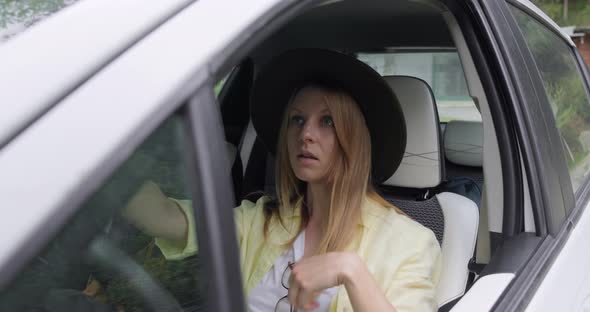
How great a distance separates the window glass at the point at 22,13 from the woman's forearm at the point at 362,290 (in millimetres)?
876

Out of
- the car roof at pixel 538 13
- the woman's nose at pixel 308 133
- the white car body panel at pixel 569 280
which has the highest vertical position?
the car roof at pixel 538 13

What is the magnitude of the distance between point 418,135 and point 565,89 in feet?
1.93

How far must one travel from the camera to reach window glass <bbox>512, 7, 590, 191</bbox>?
1.91 metres

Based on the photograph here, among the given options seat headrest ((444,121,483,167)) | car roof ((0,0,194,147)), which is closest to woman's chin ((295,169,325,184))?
car roof ((0,0,194,147))

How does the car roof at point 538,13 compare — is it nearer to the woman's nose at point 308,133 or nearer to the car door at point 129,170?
the woman's nose at point 308,133

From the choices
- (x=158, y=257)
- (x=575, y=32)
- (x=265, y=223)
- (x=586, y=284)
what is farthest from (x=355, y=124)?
(x=575, y=32)

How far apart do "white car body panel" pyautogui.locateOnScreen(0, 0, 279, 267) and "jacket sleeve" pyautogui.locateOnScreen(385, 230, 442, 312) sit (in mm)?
1041

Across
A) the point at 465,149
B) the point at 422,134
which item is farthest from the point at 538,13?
the point at 465,149

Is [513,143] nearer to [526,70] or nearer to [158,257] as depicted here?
[526,70]

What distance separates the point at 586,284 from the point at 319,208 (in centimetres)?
84

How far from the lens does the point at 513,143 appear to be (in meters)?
1.59

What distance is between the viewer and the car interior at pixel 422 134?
1.70m

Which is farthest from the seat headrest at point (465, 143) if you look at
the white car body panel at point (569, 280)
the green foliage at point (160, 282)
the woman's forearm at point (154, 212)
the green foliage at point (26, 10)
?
the green foliage at point (26, 10)

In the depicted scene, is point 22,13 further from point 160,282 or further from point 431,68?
point 431,68
